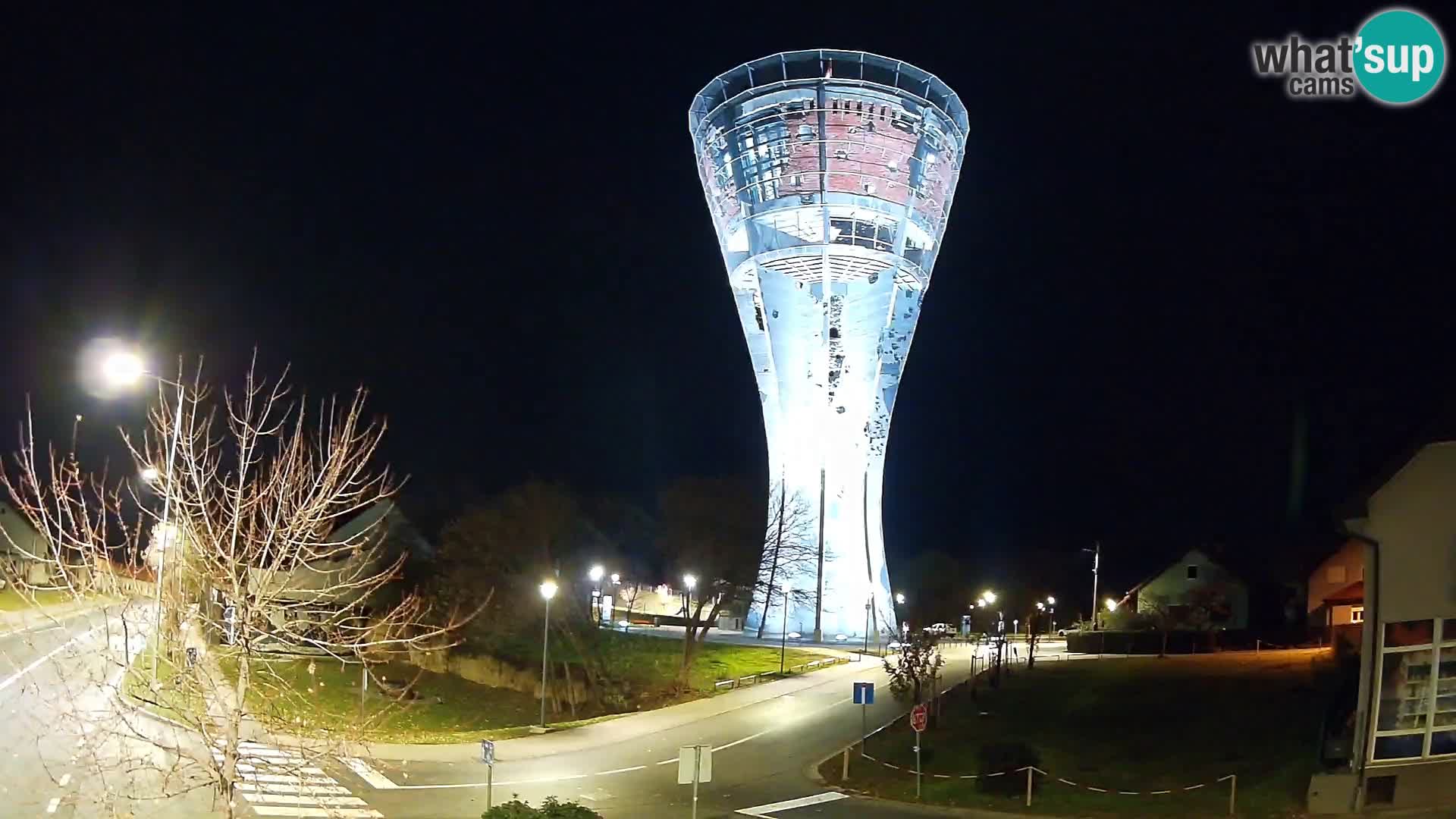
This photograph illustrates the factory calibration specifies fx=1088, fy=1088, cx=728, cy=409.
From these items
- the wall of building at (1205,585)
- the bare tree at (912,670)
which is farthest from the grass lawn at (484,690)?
the wall of building at (1205,585)

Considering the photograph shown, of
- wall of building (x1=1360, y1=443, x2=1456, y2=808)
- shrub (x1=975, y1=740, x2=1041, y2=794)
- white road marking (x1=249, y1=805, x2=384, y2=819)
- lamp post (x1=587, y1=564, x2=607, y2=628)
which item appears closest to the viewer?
wall of building (x1=1360, y1=443, x2=1456, y2=808)

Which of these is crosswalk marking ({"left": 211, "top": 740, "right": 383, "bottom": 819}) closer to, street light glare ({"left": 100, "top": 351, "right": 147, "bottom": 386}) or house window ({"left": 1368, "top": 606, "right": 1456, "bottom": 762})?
street light glare ({"left": 100, "top": 351, "right": 147, "bottom": 386})

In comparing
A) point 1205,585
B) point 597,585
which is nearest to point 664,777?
point 597,585

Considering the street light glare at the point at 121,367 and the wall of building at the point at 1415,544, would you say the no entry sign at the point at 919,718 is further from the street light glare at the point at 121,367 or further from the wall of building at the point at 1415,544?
the street light glare at the point at 121,367

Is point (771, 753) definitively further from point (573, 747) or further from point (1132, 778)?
point (1132, 778)

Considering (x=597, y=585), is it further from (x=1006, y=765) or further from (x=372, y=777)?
(x=1006, y=765)

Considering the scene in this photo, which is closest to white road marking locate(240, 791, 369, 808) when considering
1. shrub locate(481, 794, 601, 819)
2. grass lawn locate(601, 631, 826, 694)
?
shrub locate(481, 794, 601, 819)
